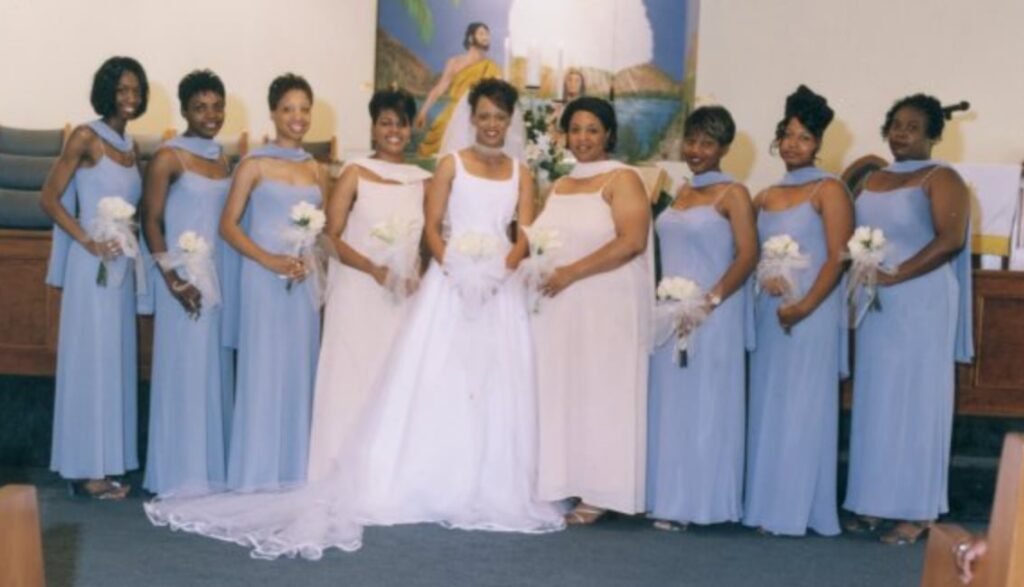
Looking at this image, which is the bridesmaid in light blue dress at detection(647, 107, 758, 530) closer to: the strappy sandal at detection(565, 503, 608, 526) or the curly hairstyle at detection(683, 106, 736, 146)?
the curly hairstyle at detection(683, 106, 736, 146)

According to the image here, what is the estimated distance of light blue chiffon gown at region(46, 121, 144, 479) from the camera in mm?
5590

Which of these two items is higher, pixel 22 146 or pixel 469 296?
pixel 22 146

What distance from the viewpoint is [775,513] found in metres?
5.37

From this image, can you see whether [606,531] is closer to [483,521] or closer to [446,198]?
[483,521]

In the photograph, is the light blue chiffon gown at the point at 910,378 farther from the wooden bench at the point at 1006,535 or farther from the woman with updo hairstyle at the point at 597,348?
the wooden bench at the point at 1006,535

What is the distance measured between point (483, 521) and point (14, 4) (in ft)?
25.8

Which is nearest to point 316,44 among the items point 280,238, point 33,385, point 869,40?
point 869,40

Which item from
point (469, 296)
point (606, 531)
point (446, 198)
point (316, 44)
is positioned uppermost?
point (316, 44)

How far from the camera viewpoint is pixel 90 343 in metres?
5.60

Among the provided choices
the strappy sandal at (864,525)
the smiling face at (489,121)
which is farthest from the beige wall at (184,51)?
the strappy sandal at (864,525)

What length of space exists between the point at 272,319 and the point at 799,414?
7.17ft

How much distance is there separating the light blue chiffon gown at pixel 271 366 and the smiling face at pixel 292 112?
17 centimetres

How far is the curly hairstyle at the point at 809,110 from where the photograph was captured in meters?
5.36

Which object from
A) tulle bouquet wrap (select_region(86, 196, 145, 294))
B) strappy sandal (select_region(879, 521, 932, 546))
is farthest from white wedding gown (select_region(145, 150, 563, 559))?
strappy sandal (select_region(879, 521, 932, 546))
